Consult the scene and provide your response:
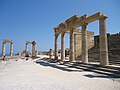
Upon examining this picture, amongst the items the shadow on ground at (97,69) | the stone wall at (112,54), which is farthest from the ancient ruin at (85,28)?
the stone wall at (112,54)

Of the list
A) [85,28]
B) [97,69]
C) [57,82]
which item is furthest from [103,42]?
[57,82]

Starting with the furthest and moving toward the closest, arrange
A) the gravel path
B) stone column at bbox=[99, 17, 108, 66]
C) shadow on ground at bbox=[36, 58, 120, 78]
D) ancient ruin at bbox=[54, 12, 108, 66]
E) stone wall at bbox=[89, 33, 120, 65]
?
stone wall at bbox=[89, 33, 120, 65] < ancient ruin at bbox=[54, 12, 108, 66] < stone column at bbox=[99, 17, 108, 66] < shadow on ground at bbox=[36, 58, 120, 78] < the gravel path

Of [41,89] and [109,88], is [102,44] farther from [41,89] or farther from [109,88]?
[41,89]

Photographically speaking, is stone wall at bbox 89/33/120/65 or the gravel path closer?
the gravel path

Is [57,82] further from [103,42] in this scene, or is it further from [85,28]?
[85,28]

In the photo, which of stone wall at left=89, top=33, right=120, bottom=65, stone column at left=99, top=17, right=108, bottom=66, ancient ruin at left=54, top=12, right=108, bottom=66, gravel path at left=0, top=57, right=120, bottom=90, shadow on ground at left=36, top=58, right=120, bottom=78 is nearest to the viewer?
gravel path at left=0, top=57, right=120, bottom=90

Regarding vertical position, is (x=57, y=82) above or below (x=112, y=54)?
below

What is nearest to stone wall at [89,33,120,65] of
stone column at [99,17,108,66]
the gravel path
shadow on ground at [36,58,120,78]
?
stone column at [99,17,108,66]

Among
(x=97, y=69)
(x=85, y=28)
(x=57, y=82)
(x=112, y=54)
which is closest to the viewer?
(x=57, y=82)

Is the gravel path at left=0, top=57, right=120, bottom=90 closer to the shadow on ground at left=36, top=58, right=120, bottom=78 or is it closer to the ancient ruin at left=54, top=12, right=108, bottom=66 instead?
the shadow on ground at left=36, top=58, right=120, bottom=78

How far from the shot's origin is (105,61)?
12695 mm

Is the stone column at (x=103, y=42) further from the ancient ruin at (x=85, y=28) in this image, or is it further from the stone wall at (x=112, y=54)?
the stone wall at (x=112, y=54)

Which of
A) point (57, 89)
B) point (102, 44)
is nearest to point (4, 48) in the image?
point (102, 44)

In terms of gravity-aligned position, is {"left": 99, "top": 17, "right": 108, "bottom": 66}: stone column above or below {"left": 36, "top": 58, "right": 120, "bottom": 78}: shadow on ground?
above
